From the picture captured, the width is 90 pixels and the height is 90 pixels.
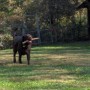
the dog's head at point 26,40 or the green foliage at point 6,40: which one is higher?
the dog's head at point 26,40

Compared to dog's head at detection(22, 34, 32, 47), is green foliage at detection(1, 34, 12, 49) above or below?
below

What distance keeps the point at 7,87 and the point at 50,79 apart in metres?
2.21

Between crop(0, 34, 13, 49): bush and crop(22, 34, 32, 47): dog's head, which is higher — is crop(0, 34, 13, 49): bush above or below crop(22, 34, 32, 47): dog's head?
below

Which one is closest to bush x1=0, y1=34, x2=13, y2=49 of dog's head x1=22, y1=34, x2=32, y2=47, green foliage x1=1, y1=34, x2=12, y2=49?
green foliage x1=1, y1=34, x2=12, y2=49

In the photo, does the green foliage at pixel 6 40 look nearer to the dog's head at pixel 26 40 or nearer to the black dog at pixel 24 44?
the black dog at pixel 24 44

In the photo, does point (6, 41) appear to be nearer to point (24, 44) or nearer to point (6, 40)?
point (6, 40)

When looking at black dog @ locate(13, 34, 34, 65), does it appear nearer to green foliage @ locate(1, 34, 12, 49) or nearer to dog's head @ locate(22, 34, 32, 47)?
dog's head @ locate(22, 34, 32, 47)

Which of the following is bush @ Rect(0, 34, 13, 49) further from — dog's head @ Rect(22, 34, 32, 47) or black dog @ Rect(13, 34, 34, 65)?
dog's head @ Rect(22, 34, 32, 47)

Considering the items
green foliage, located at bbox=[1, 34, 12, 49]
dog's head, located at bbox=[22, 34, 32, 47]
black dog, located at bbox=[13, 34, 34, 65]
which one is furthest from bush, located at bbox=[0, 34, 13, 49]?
dog's head, located at bbox=[22, 34, 32, 47]

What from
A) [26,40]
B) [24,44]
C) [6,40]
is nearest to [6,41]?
[6,40]

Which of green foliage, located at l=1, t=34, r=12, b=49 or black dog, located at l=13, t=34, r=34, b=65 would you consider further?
green foliage, located at l=1, t=34, r=12, b=49

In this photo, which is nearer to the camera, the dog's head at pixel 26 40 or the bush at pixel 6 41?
the dog's head at pixel 26 40

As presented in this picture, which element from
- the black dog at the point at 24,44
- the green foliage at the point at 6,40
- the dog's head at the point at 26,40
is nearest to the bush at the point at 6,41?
the green foliage at the point at 6,40

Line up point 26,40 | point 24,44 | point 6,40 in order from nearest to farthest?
point 26,40 → point 24,44 → point 6,40
